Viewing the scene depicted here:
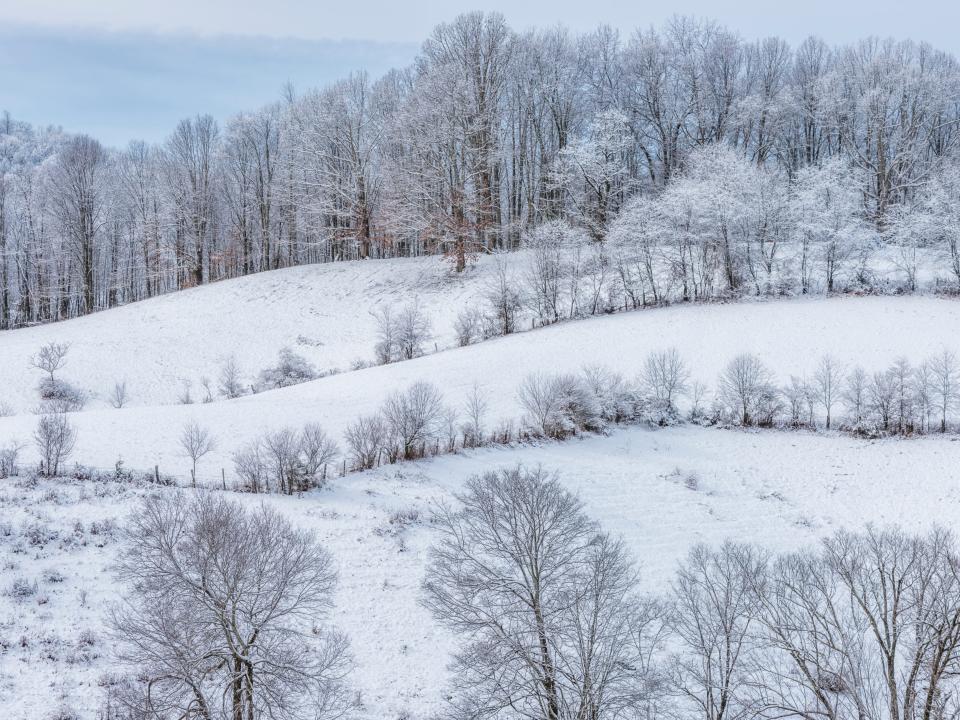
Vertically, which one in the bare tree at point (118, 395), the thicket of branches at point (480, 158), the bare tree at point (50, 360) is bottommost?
the bare tree at point (118, 395)

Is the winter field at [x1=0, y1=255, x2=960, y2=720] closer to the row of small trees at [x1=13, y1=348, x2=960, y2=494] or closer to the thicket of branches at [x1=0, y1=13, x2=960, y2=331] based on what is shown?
the row of small trees at [x1=13, y1=348, x2=960, y2=494]

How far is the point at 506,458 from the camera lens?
2411cm

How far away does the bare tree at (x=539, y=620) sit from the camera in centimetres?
1240

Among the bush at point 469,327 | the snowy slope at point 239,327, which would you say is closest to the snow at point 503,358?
the snowy slope at point 239,327

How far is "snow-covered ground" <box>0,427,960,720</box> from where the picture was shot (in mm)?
13000

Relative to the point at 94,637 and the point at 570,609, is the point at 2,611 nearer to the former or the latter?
the point at 94,637

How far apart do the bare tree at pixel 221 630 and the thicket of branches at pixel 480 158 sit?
33.0 m

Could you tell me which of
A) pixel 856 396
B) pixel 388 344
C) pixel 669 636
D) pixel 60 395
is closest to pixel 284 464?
pixel 669 636

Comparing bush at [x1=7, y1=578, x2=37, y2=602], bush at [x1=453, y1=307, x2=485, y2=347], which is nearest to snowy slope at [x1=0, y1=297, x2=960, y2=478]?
bush at [x1=453, y1=307, x2=485, y2=347]

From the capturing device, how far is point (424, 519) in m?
19.8

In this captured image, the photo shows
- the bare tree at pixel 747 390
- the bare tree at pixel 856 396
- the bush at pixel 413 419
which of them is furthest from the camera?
the bare tree at pixel 747 390

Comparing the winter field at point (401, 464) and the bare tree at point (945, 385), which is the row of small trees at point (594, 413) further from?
the winter field at point (401, 464)

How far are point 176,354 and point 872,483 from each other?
39255 mm

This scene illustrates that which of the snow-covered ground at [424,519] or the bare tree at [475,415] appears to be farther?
the bare tree at [475,415]
